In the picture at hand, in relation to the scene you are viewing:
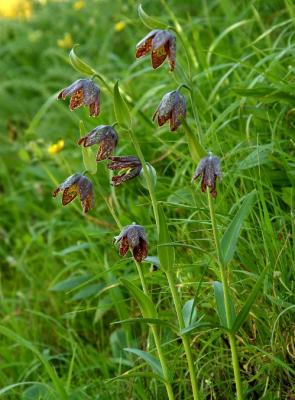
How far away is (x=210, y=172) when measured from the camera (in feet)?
4.83

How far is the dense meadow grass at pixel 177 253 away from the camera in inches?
70.1

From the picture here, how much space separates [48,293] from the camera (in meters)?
2.68

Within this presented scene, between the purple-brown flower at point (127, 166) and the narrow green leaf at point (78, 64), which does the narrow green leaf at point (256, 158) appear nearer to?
the purple-brown flower at point (127, 166)

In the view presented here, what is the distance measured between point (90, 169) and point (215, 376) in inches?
23.2

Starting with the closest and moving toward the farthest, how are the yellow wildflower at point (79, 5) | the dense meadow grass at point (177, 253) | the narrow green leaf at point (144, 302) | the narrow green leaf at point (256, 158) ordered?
1. the narrow green leaf at point (144, 302)
2. the dense meadow grass at point (177, 253)
3. the narrow green leaf at point (256, 158)
4. the yellow wildflower at point (79, 5)

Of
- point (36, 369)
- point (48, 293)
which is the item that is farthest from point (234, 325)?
point (48, 293)

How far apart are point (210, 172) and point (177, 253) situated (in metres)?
0.72

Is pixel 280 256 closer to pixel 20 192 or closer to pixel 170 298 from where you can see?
pixel 170 298

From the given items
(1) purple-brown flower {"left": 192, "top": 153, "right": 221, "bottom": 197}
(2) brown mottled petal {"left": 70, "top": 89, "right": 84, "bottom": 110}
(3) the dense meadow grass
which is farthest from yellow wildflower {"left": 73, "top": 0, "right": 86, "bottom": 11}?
(1) purple-brown flower {"left": 192, "top": 153, "right": 221, "bottom": 197}

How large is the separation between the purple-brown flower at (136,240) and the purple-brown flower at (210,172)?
19cm

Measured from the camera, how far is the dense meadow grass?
178cm

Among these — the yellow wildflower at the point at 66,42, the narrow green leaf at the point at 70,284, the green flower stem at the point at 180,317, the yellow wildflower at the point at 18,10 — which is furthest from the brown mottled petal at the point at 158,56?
the yellow wildflower at the point at 18,10

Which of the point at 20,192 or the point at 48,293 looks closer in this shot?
the point at 48,293

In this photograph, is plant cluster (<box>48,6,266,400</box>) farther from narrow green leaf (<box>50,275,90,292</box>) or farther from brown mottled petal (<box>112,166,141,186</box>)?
narrow green leaf (<box>50,275,90,292</box>)
